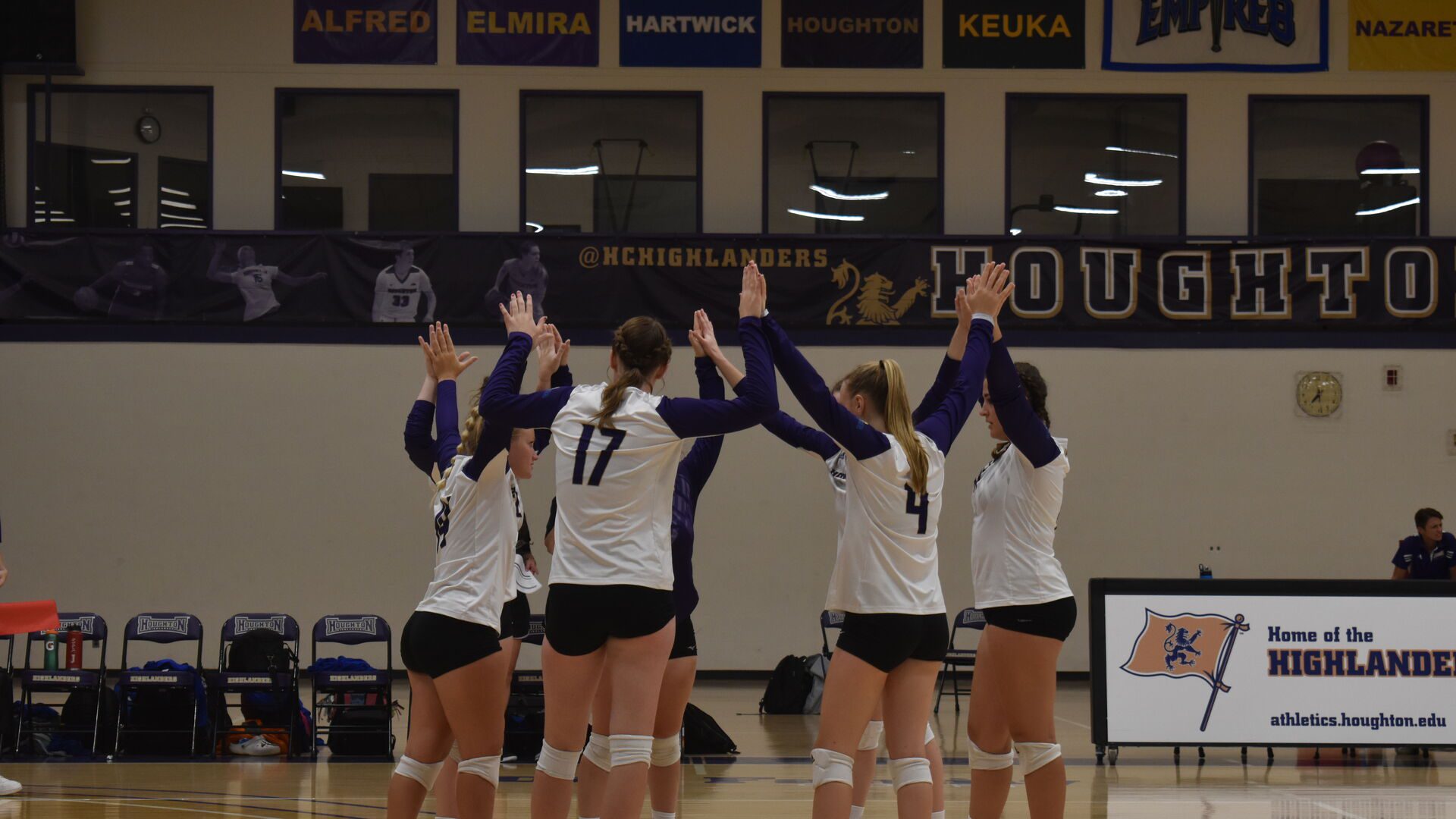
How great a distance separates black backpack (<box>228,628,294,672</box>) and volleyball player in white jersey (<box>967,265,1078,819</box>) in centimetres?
635

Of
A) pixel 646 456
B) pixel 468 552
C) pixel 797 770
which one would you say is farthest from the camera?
pixel 797 770

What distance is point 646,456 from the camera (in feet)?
14.7

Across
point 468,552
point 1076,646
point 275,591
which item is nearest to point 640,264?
point 275,591

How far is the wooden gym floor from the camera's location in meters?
7.52

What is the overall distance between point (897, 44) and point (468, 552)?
39.9 ft

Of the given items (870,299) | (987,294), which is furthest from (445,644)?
(870,299)

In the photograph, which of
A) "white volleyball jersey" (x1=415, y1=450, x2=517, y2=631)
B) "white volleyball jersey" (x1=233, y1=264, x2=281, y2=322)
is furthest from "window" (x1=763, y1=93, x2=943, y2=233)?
"white volleyball jersey" (x1=415, y1=450, x2=517, y2=631)

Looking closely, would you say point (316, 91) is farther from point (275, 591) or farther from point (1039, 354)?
point (1039, 354)

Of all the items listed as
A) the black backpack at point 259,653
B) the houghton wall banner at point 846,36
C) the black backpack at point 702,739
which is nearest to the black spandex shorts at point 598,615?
the black backpack at point 702,739

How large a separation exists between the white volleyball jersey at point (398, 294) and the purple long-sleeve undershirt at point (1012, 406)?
35.1 ft

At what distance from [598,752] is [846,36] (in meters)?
12.3

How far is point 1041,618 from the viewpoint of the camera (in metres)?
5.02

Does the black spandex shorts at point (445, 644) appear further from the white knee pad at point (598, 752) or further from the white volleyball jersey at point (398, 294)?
the white volleyball jersey at point (398, 294)

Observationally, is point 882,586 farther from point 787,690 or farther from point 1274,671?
point 787,690
